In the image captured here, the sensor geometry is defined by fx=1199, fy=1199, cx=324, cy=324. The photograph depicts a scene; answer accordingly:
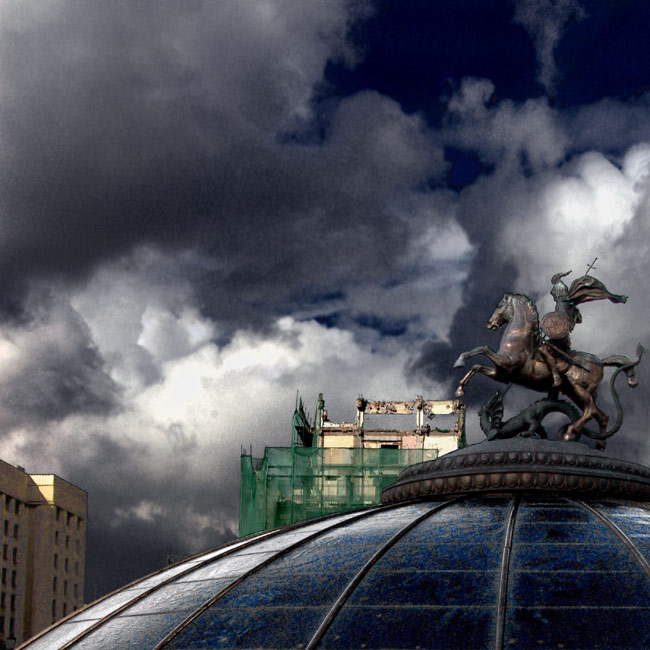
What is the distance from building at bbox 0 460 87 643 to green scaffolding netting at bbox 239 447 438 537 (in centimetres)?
5607

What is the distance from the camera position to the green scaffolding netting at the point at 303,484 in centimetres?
3899

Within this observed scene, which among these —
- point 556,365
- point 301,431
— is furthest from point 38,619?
point 556,365

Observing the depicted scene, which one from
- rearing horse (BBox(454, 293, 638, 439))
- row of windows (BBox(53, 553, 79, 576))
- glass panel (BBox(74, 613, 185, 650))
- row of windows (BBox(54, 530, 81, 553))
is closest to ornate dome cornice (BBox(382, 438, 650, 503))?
rearing horse (BBox(454, 293, 638, 439))

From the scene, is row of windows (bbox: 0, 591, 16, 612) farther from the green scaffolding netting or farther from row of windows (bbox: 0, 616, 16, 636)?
the green scaffolding netting

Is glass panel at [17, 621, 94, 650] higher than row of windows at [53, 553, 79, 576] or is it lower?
lower

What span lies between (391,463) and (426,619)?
1365 inches

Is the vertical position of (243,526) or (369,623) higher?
(243,526)

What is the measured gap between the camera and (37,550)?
335 feet

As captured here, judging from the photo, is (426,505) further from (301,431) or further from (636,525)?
(301,431)

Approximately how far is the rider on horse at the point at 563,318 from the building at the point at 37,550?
85292 mm

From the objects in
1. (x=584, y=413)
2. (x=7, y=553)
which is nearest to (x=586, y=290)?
(x=584, y=413)

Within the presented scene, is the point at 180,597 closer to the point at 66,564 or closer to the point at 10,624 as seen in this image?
the point at 10,624

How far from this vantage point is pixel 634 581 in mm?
7430

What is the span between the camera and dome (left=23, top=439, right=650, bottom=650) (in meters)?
7.06
